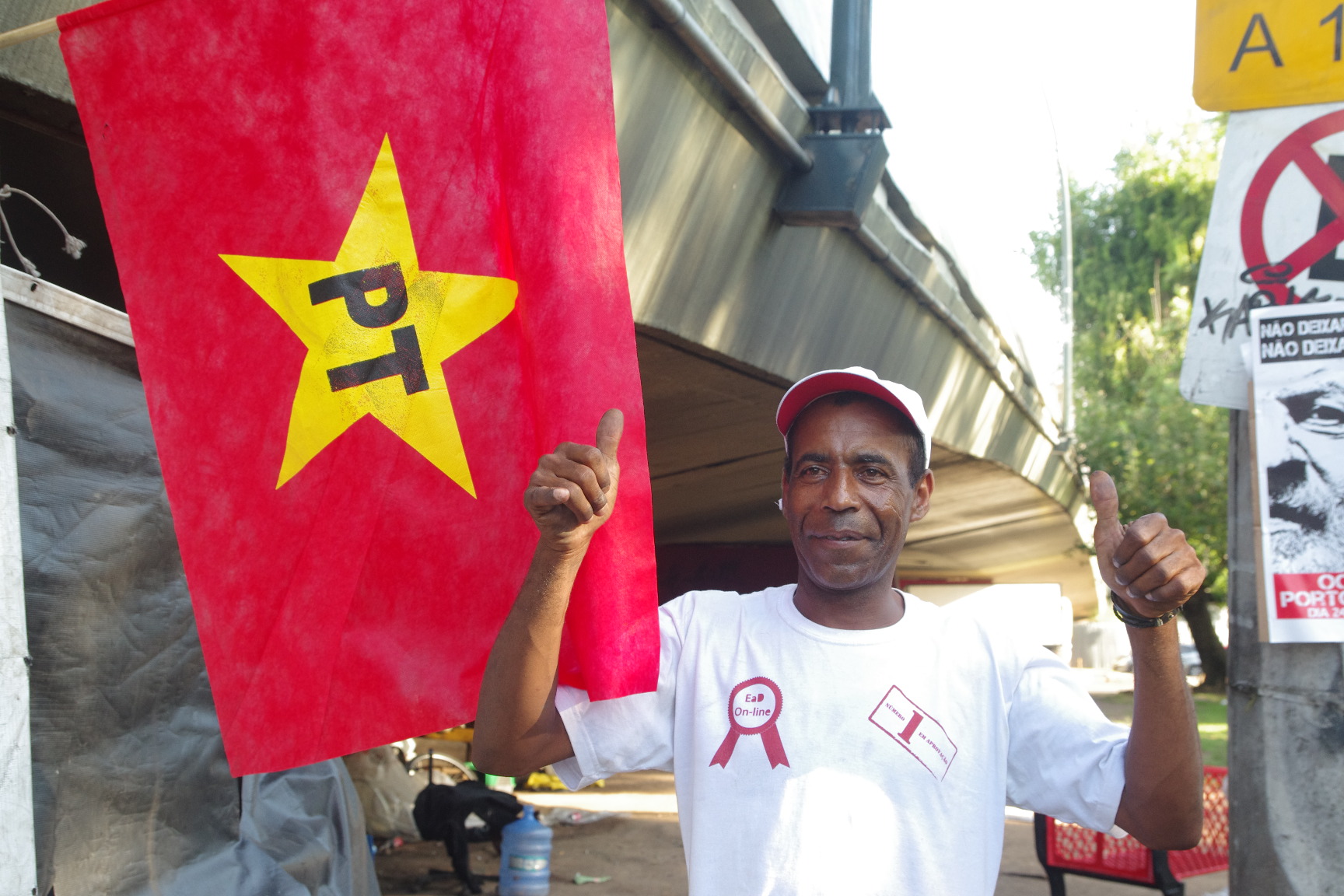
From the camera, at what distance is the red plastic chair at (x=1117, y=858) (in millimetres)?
5973

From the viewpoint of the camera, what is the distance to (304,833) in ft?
11.1

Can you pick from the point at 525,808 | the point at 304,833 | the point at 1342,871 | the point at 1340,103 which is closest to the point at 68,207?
the point at 304,833

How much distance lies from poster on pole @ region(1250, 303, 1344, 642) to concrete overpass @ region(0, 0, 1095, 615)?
2.39 metres

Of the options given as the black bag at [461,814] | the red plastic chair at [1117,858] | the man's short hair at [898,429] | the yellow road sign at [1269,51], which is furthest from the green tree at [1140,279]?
the man's short hair at [898,429]

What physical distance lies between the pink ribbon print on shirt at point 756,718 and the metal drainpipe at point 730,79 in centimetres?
288

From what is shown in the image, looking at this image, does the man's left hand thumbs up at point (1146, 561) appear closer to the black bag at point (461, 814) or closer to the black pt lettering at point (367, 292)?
the black pt lettering at point (367, 292)

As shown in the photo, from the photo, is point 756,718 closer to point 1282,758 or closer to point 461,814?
point 1282,758

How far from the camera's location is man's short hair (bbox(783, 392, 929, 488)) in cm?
246

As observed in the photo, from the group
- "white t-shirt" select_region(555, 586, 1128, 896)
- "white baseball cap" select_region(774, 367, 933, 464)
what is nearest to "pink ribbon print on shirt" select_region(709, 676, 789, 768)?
"white t-shirt" select_region(555, 586, 1128, 896)

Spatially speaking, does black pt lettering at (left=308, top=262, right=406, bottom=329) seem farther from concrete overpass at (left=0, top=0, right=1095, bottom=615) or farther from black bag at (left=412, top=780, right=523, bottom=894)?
black bag at (left=412, top=780, right=523, bottom=894)

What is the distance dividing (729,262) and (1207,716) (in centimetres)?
2221

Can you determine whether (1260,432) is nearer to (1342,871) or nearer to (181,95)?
(1342,871)

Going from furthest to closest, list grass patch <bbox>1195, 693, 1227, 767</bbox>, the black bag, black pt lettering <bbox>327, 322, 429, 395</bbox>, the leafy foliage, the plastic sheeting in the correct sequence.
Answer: the leafy foliage < grass patch <bbox>1195, 693, 1227, 767</bbox> < the black bag < the plastic sheeting < black pt lettering <bbox>327, 322, 429, 395</bbox>

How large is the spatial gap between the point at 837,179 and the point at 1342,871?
142 inches
